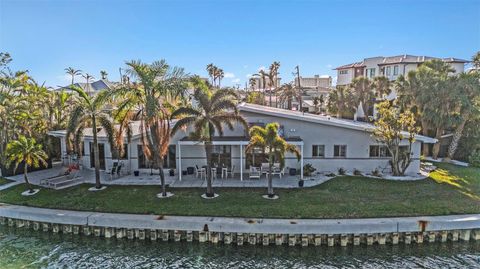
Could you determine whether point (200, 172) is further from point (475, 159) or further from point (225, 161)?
point (475, 159)

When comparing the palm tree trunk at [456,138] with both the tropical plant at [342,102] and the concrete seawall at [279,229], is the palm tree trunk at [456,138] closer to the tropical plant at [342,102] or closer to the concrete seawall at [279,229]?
the tropical plant at [342,102]

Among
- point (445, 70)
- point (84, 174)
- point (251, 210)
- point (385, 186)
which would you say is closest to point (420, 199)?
point (385, 186)

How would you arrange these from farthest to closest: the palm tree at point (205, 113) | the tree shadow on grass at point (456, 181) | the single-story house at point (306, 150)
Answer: the single-story house at point (306, 150) → the tree shadow on grass at point (456, 181) → the palm tree at point (205, 113)

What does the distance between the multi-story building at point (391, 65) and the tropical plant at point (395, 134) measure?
2175 centimetres

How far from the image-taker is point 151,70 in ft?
53.2

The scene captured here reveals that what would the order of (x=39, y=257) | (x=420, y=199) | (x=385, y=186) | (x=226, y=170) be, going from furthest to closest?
(x=226, y=170), (x=385, y=186), (x=420, y=199), (x=39, y=257)

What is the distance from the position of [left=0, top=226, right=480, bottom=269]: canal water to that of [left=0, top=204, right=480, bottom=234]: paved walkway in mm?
684

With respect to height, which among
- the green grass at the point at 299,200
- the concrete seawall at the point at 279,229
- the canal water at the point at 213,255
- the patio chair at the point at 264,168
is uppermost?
the patio chair at the point at 264,168

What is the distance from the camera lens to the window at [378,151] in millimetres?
21766

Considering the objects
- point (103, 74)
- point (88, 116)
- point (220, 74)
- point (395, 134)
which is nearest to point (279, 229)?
point (395, 134)

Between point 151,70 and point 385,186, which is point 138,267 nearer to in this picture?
point 151,70

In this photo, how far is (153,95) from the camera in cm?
1611

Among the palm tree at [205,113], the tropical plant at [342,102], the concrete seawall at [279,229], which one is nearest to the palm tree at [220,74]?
the tropical plant at [342,102]

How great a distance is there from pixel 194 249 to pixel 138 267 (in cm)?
237
